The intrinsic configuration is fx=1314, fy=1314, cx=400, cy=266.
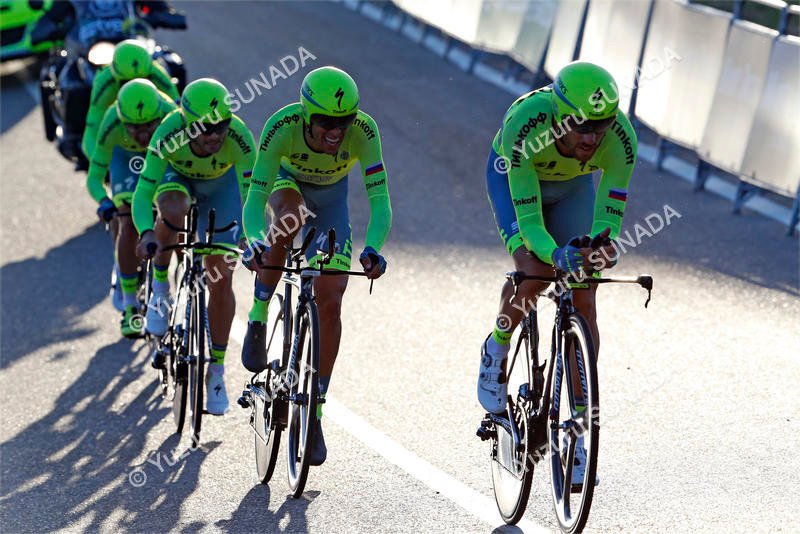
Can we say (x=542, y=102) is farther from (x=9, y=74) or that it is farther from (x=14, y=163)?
(x=9, y=74)

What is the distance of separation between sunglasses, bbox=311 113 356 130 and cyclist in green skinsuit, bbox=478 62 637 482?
0.73 meters

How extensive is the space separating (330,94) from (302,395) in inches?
55.8

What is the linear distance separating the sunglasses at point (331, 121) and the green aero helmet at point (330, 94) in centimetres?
2

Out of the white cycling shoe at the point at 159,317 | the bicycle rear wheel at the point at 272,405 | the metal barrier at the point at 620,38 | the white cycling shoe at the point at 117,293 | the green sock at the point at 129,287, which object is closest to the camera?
the bicycle rear wheel at the point at 272,405

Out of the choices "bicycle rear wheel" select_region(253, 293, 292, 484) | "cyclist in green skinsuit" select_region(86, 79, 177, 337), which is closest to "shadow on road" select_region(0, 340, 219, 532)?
"bicycle rear wheel" select_region(253, 293, 292, 484)

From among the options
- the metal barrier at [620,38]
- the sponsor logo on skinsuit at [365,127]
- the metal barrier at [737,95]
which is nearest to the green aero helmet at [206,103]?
the sponsor logo on skinsuit at [365,127]

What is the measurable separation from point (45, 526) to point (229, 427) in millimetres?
1429

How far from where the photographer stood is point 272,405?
6562mm

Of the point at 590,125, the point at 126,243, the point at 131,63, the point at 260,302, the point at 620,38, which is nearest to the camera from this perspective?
the point at 590,125

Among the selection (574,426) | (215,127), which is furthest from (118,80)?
(574,426)

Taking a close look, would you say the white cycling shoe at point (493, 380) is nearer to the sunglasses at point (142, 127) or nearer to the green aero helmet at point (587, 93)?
the green aero helmet at point (587, 93)

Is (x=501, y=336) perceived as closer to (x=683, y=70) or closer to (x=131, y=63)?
(x=131, y=63)

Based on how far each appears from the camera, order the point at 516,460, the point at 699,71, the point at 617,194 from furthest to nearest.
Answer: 1. the point at 699,71
2. the point at 516,460
3. the point at 617,194

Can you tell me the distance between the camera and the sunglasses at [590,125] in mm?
5426
